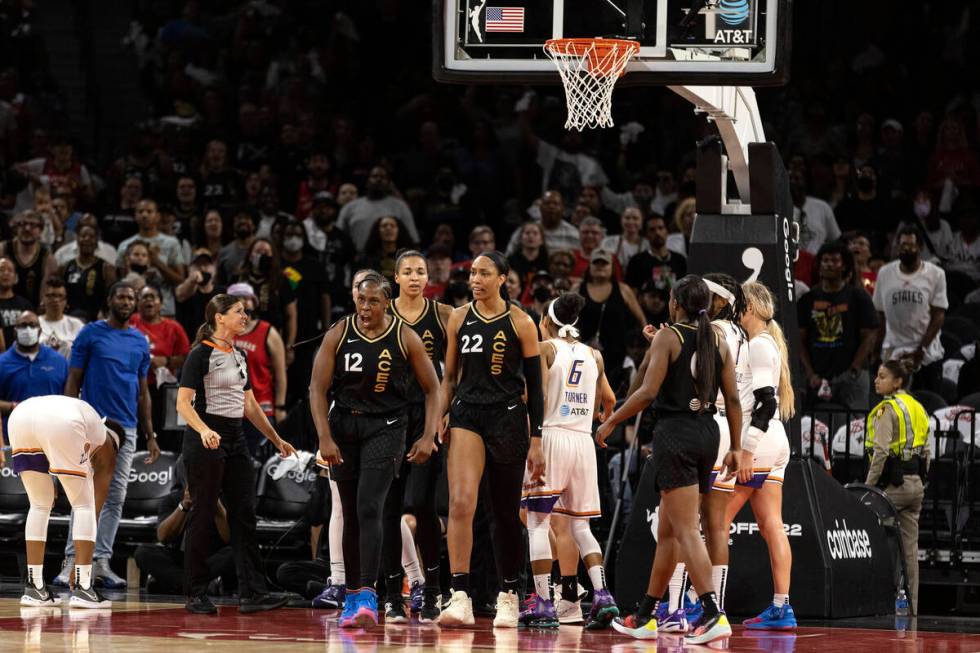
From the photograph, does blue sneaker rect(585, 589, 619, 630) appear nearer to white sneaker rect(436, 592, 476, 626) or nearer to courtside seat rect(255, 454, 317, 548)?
white sneaker rect(436, 592, 476, 626)

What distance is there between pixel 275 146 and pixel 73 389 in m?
7.54

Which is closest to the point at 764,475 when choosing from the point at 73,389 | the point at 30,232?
the point at 73,389

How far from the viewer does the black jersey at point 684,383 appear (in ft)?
Answer: 30.0

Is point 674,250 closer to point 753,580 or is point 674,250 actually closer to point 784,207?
point 784,207

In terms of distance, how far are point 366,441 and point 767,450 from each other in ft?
8.06

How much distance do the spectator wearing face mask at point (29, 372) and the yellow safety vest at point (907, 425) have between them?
6468mm

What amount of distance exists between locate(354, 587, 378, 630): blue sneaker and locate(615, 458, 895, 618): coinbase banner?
81.3 inches

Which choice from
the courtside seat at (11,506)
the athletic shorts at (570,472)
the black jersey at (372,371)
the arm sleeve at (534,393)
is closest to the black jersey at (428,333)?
the black jersey at (372,371)

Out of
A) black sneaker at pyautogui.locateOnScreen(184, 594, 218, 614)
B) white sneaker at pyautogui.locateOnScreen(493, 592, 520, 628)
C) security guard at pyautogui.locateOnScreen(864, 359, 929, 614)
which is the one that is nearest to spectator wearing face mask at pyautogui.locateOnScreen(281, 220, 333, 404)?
black sneaker at pyautogui.locateOnScreen(184, 594, 218, 614)

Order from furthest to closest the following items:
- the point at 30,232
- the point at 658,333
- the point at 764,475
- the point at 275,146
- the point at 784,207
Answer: the point at 275,146, the point at 30,232, the point at 784,207, the point at 764,475, the point at 658,333

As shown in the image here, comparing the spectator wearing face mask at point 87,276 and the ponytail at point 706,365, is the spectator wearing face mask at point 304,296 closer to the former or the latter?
the spectator wearing face mask at point 87,276

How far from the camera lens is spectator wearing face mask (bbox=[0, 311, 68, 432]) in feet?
42.6

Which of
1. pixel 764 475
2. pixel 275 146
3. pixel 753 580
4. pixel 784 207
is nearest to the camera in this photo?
pixel 764 475

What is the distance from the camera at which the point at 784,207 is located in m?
11.6
